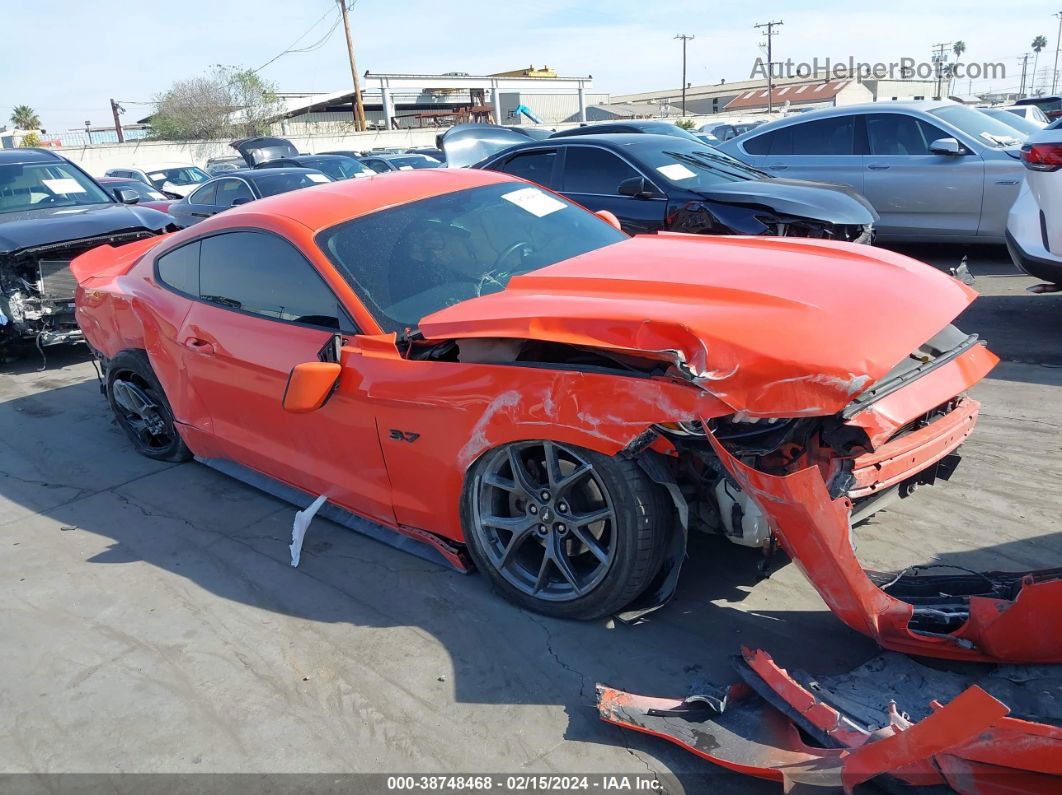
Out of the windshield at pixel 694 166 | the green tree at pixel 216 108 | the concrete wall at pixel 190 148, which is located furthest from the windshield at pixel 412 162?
the green tree at pixel 216 108

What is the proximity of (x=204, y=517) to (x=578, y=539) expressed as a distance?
2.32 meters

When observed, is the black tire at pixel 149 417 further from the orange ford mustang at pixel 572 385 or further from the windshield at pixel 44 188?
the windshield at pixel 44 188

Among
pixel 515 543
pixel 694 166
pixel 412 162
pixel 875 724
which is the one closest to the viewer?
pixel 875 724

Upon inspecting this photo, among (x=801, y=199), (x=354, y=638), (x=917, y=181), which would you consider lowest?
(x=354, y=638)

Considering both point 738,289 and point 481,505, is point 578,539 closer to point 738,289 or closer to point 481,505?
point 481,505

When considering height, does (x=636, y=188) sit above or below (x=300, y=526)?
above

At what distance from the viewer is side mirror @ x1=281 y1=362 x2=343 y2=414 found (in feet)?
10.6

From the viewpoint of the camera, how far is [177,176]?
19938 millimetres

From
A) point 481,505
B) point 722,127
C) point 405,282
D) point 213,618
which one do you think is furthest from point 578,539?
point 722,127

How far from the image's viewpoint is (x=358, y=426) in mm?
3383

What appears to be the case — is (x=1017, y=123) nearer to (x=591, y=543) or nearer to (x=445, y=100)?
(x=591, y=543)

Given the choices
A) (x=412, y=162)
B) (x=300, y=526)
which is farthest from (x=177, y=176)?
(x=300, y=526)

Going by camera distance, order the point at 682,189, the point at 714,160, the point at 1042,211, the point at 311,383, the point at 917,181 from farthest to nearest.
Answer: the point at 917,181, the point at 714,160, the point at 682,189, the point at 1042,211, the point at 311,383

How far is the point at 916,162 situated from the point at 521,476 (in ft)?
24.2
